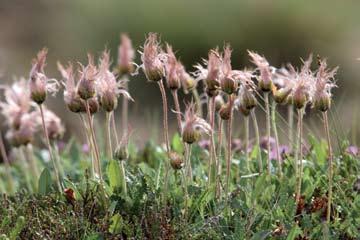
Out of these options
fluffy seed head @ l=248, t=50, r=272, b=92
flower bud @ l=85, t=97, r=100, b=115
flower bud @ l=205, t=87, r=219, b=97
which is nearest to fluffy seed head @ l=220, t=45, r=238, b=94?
flower bud @ l=205, t=87, r=219, b=97

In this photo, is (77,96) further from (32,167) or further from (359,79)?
(359,79)

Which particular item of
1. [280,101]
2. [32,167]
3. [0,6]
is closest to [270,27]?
[0,6]

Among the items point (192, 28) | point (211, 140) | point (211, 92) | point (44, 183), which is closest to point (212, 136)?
point (211, 140)

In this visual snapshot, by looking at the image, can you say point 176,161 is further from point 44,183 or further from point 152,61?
point 44,183

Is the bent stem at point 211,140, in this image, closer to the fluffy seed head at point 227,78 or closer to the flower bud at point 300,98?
the fluffy seed head at point 227,78

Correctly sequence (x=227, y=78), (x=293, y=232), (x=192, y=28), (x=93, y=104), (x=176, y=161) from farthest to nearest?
(x=192, y=28) < (x=93, y=104) < (x=176, y=161) < (x=227, y=78) < (x=293, y=232)

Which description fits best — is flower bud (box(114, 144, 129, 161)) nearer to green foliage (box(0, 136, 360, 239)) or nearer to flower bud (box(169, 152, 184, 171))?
green foliage (box(0, 136, 360, 239))
